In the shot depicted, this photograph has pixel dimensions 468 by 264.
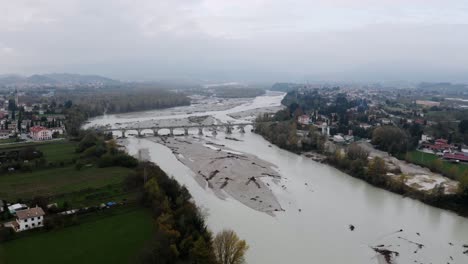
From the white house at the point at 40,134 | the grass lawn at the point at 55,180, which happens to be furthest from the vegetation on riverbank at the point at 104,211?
the white house at the point at 40,134

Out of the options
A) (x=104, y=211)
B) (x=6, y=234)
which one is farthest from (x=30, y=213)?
(x=104, y=211)

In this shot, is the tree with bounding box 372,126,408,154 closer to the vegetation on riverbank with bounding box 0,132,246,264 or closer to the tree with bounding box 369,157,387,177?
the tree with bounding box 369,157,387,177

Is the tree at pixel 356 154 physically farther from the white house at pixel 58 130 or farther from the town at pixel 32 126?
the white house at pixel 58 130

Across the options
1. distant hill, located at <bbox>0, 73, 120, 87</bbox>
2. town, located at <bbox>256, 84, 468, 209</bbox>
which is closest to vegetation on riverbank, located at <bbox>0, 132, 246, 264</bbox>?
town, located at <bbox>256, 84, 468, 209</bbox>

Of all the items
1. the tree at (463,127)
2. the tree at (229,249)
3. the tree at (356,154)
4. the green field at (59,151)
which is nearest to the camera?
the tree at (229,249)

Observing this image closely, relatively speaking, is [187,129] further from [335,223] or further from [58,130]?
[335,223]

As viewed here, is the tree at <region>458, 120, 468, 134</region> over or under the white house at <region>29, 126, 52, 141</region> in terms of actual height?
under
